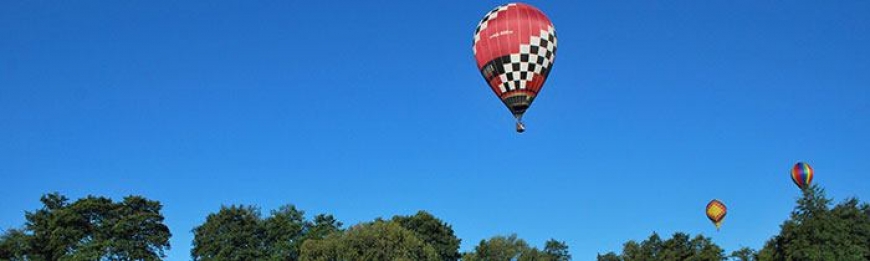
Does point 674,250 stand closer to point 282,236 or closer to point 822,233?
point 822,233

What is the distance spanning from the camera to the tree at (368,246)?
55156 millimetres

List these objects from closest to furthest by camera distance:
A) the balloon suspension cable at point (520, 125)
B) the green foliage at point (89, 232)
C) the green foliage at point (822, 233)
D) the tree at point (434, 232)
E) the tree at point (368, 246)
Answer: the balloon suspension cable at point (520, 125) < the green foliage at point (822, 233) < the tree at point (368, 246) < the green foliage at point (89, 232) < the tree at point (434, 232)

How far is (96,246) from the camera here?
6359cm

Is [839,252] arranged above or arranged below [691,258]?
below

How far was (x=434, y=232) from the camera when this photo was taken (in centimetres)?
7244

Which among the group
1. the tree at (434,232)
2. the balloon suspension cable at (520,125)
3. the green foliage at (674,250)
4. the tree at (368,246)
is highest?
the tree at (434,232)

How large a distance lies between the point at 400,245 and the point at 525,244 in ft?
65.5

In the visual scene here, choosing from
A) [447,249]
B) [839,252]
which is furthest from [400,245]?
[839,252]

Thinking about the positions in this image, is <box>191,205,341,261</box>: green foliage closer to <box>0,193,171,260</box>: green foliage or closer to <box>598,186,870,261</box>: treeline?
<box>0,193,171,260</box>: green foliage

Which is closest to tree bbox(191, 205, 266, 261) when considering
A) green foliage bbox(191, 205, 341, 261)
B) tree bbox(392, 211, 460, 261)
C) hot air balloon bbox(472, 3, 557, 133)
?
green foliage bbox(191, 205, 341, 261)

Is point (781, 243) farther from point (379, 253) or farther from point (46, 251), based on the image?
point (46, 251)

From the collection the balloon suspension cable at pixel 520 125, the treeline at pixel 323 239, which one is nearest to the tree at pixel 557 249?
the treeline at pixel 323 239

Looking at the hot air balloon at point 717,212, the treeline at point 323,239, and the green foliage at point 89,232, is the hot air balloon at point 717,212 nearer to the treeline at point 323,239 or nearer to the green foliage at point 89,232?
the treeline at point 323,239

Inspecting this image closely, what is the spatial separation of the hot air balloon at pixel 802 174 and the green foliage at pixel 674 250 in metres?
12.7
